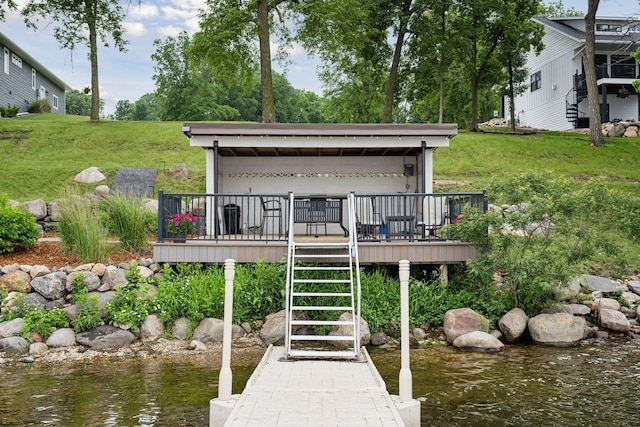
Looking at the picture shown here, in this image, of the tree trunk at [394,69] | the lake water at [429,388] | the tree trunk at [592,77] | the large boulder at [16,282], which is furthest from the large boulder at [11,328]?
the tree trunk at [592,77]

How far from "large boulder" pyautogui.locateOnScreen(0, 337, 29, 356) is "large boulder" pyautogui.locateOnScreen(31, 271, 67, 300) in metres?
1.11

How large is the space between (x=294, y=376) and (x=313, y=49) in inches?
869

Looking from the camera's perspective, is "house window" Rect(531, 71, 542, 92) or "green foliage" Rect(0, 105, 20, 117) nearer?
"green foliage" Rect(0, 105, 20, 117)

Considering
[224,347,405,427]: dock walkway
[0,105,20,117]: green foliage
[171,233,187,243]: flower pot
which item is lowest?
[224,347,405,427]: dock walkway

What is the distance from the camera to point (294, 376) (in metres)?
7.52

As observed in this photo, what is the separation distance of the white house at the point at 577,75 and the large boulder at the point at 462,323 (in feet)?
83.1

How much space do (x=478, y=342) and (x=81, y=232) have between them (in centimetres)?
809

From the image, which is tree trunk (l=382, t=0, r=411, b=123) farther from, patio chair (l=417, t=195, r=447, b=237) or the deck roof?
the deck roof

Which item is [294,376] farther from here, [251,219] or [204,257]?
[251,219]

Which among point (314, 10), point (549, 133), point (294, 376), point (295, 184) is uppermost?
point (314, 10)

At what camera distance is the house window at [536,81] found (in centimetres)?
3907

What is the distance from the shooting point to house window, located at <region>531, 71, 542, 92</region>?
128ft

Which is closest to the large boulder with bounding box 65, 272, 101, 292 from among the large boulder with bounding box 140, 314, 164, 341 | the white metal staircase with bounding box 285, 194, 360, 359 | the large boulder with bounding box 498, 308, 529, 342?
the large boulder with bounding box 140, 314, 164, 341

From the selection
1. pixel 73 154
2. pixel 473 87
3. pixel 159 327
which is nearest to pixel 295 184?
pixel 159 327
